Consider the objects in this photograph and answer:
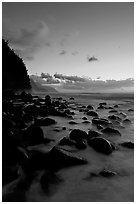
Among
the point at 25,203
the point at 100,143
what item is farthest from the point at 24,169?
the point at 100,143

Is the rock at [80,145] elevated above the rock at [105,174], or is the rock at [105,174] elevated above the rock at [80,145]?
the rock at [80,145]

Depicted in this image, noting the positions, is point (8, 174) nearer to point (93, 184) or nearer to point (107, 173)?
point (93, 184)

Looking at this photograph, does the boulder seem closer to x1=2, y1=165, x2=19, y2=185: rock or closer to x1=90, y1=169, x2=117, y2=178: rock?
x1=90, y1=169, x2=117, y2=178: rock

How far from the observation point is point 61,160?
427 cm

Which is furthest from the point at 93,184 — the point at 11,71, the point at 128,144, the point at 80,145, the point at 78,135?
the point at 11,71

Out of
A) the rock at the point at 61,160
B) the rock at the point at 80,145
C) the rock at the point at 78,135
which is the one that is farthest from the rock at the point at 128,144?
the rock at the point at 61,160

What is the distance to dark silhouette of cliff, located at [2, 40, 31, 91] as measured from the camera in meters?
26.4

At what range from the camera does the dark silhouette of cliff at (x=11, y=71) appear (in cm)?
2641

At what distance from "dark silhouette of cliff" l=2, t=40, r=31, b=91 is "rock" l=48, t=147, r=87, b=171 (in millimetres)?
21815

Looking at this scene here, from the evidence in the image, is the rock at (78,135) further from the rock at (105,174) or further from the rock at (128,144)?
the rock at (105,174)

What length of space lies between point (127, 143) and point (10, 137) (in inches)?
134

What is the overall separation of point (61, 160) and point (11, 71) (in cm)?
2685

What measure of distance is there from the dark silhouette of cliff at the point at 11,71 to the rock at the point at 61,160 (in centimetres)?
2182

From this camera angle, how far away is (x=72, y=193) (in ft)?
11.1
